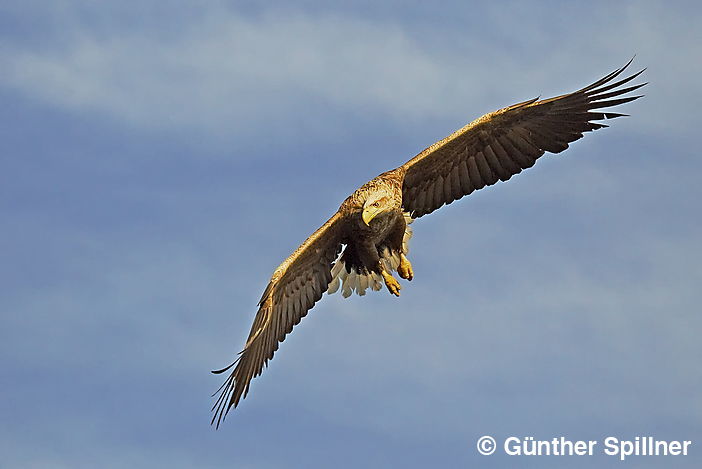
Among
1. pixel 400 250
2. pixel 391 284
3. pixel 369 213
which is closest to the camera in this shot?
pixel 369 213

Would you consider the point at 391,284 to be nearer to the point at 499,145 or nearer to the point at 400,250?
the point at 400,250

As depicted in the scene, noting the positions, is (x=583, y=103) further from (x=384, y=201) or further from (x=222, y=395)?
(x=222, y=395)

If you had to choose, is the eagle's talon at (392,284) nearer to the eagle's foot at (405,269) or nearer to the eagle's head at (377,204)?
the eagle's foot at (405,269)

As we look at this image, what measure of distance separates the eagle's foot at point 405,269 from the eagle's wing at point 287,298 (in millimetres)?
717

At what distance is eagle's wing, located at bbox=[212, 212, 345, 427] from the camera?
48.9ft

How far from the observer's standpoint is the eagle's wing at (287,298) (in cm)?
1491

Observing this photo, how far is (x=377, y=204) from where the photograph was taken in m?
14.2

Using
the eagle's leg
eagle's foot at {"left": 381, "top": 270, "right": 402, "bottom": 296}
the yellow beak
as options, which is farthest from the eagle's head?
eagle's foot at {"left": 381, "top": 270, "right": 402, "bottom": 296}

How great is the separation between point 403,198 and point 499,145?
3.88 ft

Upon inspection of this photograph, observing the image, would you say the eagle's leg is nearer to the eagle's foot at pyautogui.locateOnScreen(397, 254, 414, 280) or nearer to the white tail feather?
the eagle's foot at pyautogui.locateOnScreen(397, 254, 414, 280)

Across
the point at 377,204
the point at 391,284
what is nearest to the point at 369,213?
the point at 377,204

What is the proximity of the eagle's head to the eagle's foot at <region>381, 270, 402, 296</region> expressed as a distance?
0.83 metres

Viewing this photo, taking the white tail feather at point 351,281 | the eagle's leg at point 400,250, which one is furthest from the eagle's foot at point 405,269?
the white tail feather at point 351,281

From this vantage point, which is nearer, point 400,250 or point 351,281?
point 400,250
